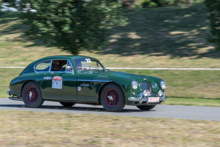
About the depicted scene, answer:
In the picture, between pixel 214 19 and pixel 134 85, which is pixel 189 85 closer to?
pixel 214 19

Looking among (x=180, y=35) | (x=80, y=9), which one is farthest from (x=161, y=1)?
(x=80, y=9)

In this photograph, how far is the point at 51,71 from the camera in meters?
11.0

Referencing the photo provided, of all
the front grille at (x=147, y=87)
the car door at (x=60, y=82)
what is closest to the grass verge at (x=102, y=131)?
the front grille at (x=147, y=87)

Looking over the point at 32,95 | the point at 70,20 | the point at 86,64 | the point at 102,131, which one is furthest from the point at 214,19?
the point at 102,131

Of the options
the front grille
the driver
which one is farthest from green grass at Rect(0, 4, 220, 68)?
the driver

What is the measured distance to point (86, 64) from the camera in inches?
429

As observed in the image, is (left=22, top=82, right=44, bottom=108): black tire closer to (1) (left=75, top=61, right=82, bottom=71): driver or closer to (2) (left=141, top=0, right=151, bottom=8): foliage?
(1) (left=75, top=61, right=82, bottom=71): driver

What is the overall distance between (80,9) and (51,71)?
677cm

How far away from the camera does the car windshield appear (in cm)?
1072

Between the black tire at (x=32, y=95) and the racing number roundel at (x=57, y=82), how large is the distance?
56cm

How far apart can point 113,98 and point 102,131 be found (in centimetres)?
304

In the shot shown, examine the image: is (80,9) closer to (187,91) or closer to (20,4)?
(20,4)

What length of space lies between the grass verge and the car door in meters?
1.76

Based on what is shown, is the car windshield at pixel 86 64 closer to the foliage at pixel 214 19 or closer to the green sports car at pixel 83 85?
the green sports car at pixel 83 85
